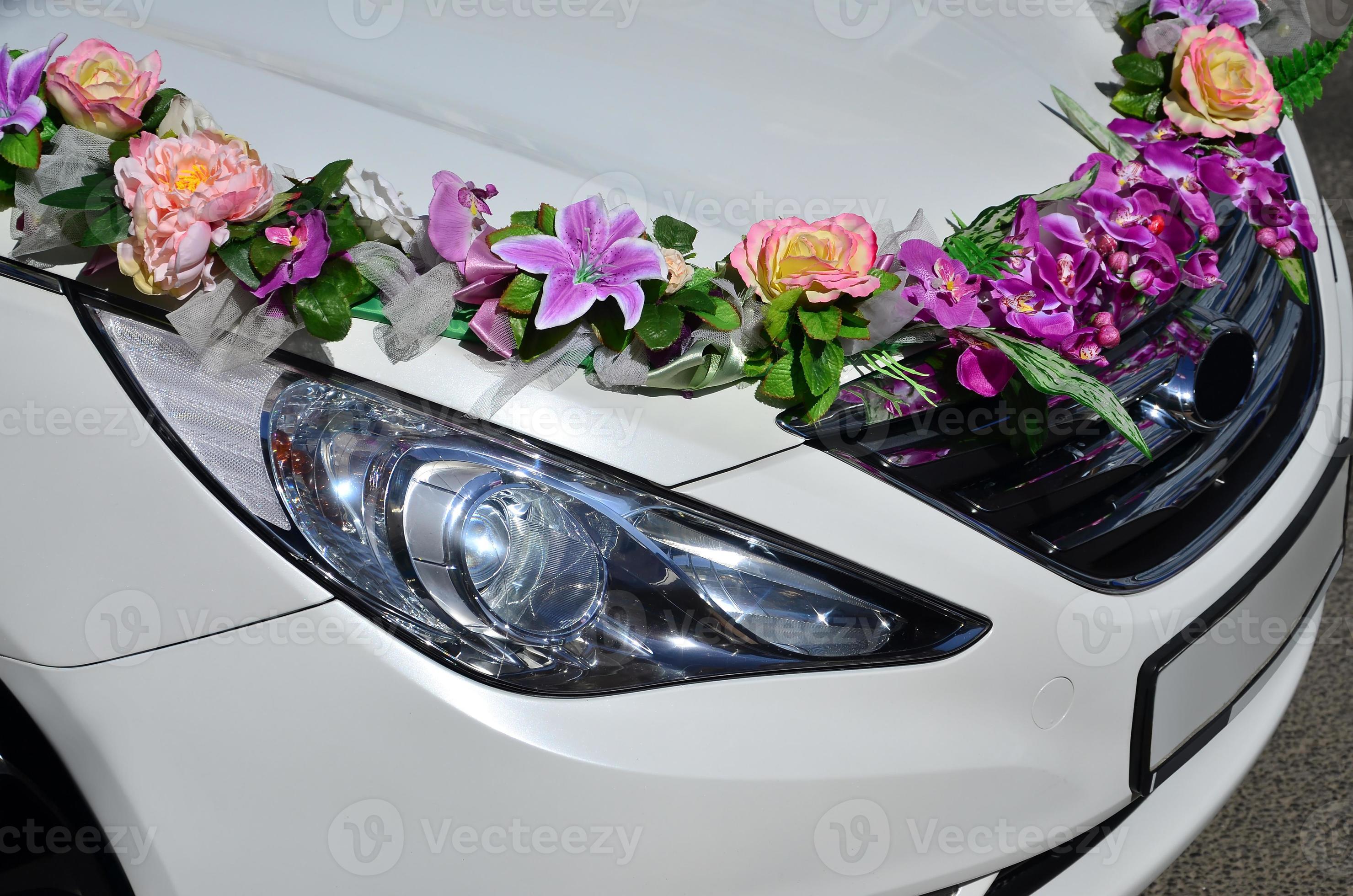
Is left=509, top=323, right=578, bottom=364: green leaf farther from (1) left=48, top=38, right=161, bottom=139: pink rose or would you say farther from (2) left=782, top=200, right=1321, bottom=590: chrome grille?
(1) left=48, top=38, right=161, bottom=139: pink rose

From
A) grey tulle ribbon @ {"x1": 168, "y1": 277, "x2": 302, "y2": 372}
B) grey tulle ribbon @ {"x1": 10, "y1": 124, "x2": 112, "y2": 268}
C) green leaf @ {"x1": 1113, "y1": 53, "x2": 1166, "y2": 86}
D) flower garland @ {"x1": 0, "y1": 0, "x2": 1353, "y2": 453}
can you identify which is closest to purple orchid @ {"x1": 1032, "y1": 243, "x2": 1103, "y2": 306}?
flower garland @ {"x1": 0, "y1": 0, "x2": 1353, "y2": 453}

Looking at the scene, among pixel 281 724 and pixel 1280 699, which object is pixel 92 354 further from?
pixel 1280 699

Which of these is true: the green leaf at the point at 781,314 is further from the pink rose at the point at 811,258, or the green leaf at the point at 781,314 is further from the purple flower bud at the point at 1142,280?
the purple flower bud at the point at 1142,280

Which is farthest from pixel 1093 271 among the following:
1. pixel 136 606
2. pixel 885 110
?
pixel 136 606

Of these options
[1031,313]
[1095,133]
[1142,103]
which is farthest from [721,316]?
[1142,103]

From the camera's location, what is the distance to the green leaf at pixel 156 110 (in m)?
1.28

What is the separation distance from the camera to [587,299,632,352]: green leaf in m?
1.19

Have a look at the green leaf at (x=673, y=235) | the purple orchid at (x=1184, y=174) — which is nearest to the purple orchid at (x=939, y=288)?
the green leaf at (x=673, y=235)

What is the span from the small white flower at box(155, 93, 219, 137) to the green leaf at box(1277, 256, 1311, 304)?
5.09 feet

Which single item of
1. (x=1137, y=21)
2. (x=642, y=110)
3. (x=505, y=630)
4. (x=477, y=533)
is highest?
(x=1137, y=21)

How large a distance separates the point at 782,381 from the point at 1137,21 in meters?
1.24

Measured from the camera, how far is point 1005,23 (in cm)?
199

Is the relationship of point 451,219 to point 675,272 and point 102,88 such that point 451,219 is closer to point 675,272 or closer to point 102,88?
point 675,272

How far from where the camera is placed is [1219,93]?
1.77 meters
